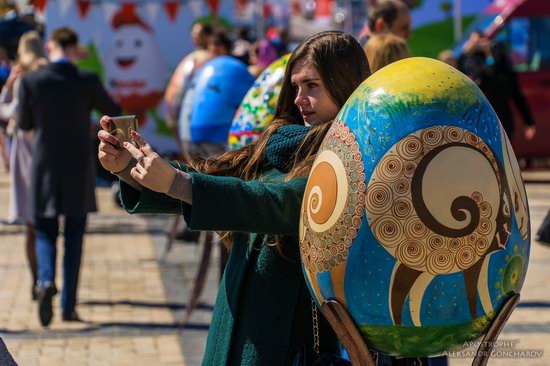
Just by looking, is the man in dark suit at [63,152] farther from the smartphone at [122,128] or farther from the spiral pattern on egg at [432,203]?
the spiral pattern on egg at [432,203]

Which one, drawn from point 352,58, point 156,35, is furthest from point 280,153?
point 156,35

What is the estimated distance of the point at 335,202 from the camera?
272 centimetres

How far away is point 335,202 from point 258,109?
311cm

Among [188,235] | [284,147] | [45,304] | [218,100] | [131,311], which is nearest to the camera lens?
[284,147]

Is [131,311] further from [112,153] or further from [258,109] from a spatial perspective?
[112,153]

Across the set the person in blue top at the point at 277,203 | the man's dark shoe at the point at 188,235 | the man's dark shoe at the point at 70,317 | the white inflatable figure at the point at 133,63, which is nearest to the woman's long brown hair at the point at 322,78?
the person in blue top at the point at 277,203

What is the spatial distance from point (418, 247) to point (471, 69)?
29.4 ft

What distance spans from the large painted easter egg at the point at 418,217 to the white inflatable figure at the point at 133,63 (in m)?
13.3

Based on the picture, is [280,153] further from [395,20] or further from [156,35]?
[156,35]

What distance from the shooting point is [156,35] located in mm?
16094

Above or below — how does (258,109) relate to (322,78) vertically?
below

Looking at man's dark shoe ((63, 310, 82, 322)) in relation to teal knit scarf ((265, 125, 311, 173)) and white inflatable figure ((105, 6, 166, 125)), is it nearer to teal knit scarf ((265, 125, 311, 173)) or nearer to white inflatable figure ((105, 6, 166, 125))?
teal knit scarf ((265, 125, 311, 173))

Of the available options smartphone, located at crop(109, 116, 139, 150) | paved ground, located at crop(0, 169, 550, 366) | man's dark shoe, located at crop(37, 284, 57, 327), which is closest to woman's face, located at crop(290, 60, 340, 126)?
smartphone, located at crop(109, 116, 139, 150)

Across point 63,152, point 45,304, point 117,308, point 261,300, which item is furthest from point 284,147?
point 117,308
